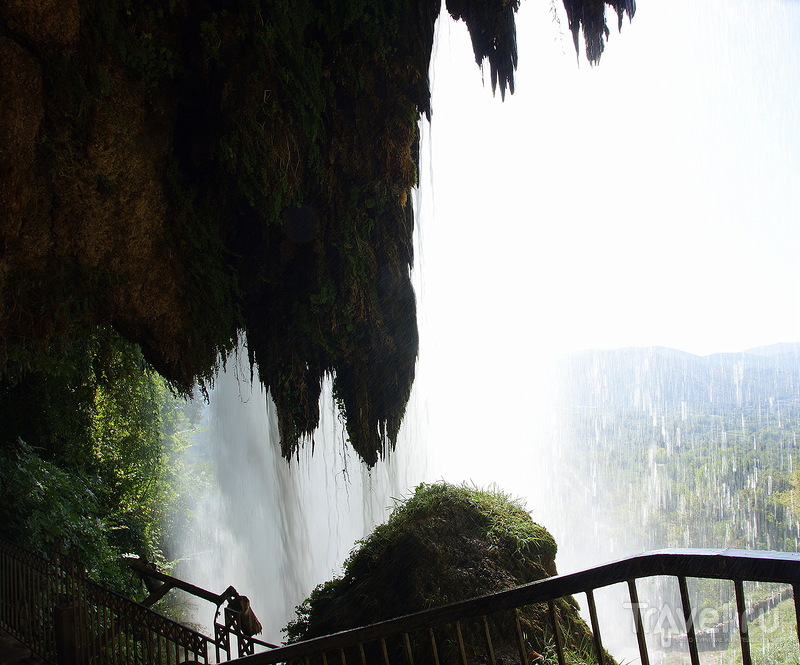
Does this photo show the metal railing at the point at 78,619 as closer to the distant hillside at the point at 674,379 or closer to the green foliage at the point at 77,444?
the green foliage at the point at 77,444

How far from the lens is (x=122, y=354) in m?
6.35

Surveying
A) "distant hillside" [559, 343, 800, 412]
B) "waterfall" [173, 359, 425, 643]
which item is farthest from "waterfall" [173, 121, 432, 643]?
"distant hillside" [559, 343, 800, 412]

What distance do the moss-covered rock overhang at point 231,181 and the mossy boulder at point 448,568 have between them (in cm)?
110

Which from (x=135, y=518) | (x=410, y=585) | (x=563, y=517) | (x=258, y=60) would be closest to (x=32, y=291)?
(x=258, y=60)

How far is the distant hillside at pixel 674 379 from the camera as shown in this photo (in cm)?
3200

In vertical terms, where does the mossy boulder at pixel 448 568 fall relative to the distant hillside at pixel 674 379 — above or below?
below

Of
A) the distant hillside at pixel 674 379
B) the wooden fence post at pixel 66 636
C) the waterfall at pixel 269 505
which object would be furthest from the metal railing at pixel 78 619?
A: the distant hillside at pixel 674 379

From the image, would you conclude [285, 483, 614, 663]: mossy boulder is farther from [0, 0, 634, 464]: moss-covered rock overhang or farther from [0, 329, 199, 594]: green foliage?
[0, 329, 199, 594]: green foliage

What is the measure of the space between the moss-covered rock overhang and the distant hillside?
81.8 feet

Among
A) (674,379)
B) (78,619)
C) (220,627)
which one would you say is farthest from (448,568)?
(674,379)

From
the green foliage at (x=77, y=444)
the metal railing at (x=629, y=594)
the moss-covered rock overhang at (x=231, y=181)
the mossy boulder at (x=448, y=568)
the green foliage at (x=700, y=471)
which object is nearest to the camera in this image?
the metal railing at (x=629, y=594)

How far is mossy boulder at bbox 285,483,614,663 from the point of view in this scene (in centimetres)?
502

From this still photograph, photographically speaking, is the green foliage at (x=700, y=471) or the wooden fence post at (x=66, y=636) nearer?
the wooden fence post at (x=66, y=636)

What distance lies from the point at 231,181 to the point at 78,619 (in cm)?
413
